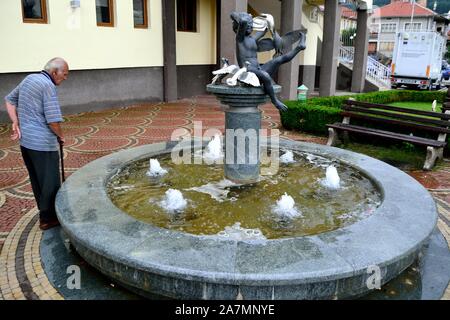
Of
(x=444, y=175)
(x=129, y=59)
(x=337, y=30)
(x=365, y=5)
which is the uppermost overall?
(x=365, y=5)

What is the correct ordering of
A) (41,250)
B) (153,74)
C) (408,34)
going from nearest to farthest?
(41,250) → (153,74) → (408,34)

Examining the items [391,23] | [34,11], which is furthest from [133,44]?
[391,23]

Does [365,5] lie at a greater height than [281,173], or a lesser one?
greater

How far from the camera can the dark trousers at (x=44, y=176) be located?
13.2ft

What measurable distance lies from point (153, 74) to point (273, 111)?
4.95 m

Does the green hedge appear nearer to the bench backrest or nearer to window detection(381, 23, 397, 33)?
the bench backrest

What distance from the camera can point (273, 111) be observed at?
1404cm

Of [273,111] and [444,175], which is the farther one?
[273,111]

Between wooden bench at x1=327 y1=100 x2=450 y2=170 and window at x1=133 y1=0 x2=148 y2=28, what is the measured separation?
28.6ft

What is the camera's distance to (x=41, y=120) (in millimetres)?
3916

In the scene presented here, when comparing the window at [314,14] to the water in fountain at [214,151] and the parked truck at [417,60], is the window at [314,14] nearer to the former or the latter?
the parked truck at [417,60]

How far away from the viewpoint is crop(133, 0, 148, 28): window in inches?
563

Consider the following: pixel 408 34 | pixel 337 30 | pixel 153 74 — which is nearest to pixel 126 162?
pixel 153 74
